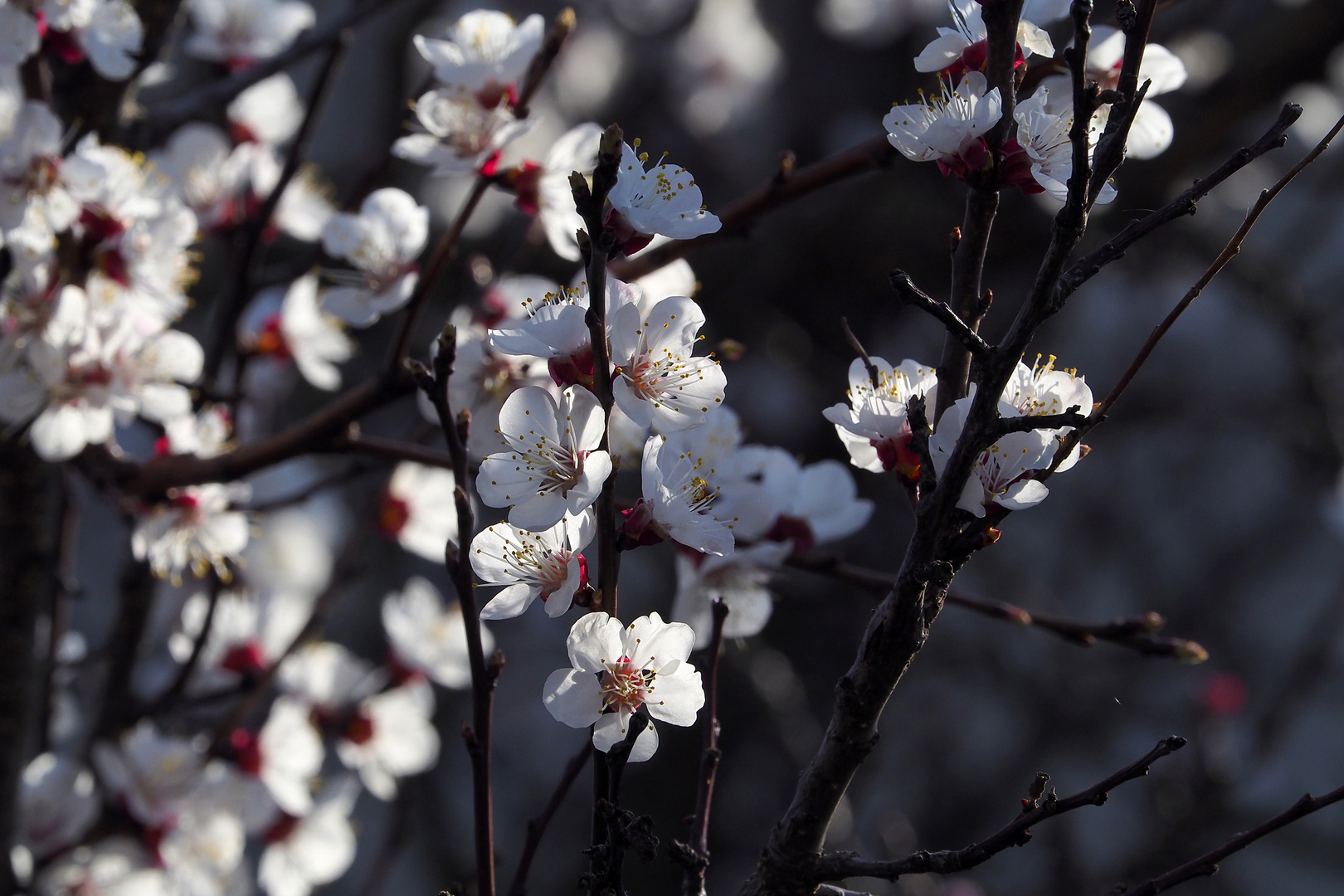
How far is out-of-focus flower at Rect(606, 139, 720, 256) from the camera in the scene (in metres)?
0.50

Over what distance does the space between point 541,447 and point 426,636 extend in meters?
0.95

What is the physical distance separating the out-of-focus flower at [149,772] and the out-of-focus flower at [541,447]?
82 cm

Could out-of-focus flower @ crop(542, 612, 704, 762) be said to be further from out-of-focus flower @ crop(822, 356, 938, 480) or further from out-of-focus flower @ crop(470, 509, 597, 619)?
out-of-focus flower @ crop(822, 356, 938, 480)

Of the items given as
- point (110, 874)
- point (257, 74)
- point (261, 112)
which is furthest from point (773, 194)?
point (110, 874)

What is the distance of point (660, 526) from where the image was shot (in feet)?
1.77

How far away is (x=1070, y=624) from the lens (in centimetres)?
79

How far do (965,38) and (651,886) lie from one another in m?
2.82

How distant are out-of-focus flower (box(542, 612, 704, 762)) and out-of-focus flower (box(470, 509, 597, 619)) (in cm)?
3

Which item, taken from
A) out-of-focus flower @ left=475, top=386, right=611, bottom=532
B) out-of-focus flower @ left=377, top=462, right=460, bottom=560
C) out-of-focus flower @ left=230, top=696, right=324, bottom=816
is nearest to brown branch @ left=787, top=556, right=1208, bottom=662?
out-of-focus flower @ left=475, top=386, right=611, bottom=532

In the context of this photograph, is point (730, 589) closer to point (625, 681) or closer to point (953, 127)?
point (625, 681)

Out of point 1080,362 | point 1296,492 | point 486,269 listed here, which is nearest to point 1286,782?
point 1296,492

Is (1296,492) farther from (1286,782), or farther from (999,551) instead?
(999,551)

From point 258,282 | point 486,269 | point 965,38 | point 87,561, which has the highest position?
point 965,38

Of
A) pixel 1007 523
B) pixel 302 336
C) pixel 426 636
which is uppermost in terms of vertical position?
pixel 302 336
